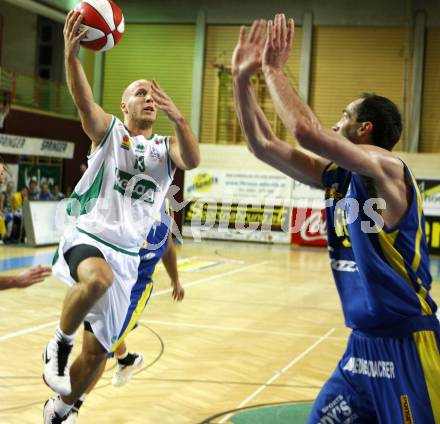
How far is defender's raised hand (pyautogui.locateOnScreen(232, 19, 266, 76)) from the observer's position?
314cm

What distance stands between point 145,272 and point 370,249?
2639 mm

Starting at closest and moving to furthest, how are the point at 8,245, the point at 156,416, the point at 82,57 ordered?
the point at 156,416, the point at 8,245, the point at 82,57

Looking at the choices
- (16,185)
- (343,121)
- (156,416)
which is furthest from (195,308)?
(16,185)

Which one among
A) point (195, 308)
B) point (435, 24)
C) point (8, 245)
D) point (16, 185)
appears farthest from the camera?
point (435, 24)

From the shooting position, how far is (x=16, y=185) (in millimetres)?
19734

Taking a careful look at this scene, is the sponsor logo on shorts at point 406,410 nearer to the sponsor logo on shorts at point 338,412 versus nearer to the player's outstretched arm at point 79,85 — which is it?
the sponsor logo on shorts at point 338,412

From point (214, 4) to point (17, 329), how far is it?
17913 mm

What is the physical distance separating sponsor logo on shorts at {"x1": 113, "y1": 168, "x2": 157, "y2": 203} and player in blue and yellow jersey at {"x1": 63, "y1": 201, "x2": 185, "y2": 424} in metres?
0.52

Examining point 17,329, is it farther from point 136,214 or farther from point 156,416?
point 136,214

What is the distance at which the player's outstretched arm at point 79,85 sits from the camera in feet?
14.6

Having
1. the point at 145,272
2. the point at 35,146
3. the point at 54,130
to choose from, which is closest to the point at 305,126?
the point at 145,272

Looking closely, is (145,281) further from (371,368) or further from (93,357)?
(371,368)

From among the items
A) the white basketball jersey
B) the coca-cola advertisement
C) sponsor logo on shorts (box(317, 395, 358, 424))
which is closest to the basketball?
the white basketball jersey

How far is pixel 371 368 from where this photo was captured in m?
3.19
